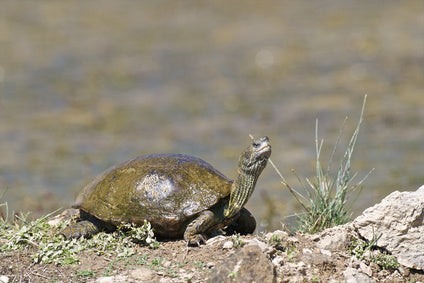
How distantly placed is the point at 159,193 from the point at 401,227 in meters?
1.89

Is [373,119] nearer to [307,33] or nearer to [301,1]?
[307,33]

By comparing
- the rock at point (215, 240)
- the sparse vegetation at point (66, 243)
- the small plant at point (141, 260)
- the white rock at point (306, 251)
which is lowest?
the white rock at point (306, 251)

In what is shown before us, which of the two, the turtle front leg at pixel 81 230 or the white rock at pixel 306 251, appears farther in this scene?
the turtle front leg at pixel 81 230

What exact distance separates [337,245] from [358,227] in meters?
0.22

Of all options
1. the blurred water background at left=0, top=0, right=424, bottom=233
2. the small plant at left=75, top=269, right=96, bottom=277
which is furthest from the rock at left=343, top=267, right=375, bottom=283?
the blurred water background at left=0, top=0, right=424, bottom=233

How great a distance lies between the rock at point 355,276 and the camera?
4.15m

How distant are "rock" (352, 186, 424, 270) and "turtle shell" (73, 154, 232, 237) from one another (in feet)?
3.96

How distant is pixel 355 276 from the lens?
13.7 ft

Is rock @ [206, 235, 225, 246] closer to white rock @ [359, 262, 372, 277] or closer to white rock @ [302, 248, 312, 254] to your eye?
white rock @ [302, 248, 312, 254]

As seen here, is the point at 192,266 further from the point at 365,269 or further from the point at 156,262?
the point at 365,269

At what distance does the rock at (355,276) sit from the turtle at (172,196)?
3.13ft

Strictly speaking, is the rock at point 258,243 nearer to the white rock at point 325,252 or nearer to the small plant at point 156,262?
the white rock at point 325,252

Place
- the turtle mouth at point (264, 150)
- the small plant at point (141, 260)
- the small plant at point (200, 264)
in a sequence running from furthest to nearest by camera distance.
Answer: the turtle mouth at point (264, 150) < the small plant at point (141, 260) < the small plant at point (200, 264)

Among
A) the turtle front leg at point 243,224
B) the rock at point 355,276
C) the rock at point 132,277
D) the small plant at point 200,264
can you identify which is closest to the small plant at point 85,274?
the rock at point 132,277
